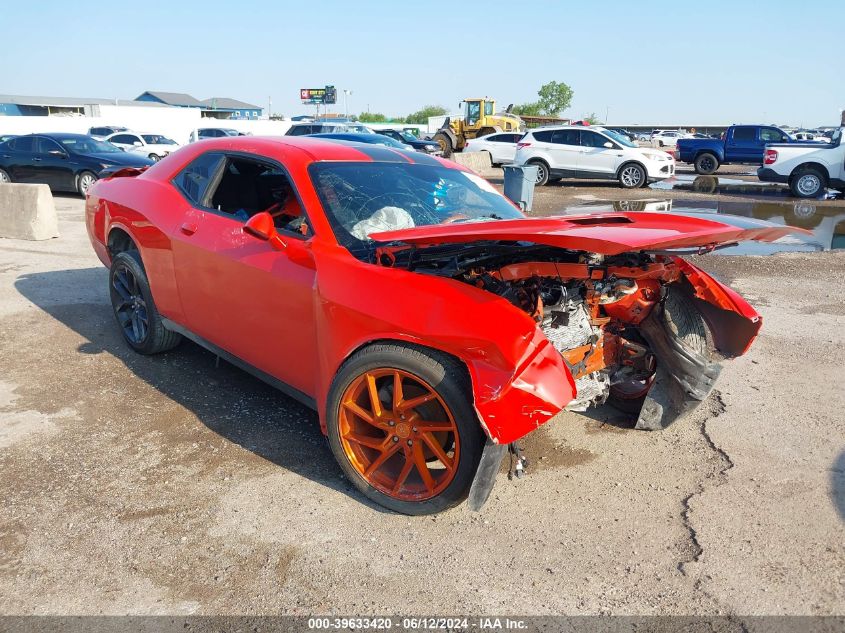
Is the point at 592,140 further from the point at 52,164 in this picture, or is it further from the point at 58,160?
the point at 52,164

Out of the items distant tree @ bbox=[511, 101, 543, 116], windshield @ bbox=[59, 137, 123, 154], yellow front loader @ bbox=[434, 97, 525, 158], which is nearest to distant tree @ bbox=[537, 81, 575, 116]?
distant tree @ bbox=[511, 101, 543, 116]

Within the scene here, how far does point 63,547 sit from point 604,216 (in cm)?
285

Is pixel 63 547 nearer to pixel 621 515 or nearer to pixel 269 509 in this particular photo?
pixel 269 509

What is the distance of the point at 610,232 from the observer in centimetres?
265

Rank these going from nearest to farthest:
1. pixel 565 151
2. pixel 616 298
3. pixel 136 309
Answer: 1. pixel 616 298
2. pixel 136 309
3. pixel 565 151

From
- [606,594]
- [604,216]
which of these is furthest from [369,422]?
[604,216]

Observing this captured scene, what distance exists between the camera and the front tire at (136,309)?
15.0 ft

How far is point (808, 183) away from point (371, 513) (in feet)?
54.7

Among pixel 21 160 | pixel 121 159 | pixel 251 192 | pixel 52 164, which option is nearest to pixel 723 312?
pixel 251 192

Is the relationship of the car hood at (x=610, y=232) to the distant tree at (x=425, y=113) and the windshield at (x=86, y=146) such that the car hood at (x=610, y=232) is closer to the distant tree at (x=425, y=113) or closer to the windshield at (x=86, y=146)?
the windshield at (x=86, y=146)

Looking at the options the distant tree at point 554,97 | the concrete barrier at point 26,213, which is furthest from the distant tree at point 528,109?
the concrete barrier at point 26,213

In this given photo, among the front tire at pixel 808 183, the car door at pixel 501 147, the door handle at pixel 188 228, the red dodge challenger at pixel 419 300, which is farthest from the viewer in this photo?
the car door at pixel 501 147

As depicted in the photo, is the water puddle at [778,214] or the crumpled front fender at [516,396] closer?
the crumpled front fender at [516,396]

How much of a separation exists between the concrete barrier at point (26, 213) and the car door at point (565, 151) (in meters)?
13.7
